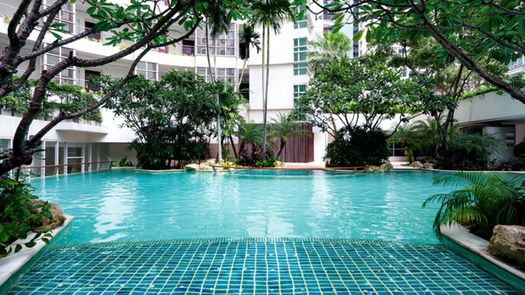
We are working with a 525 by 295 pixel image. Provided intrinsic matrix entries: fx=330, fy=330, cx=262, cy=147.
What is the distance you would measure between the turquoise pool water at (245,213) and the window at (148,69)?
45.0 ft

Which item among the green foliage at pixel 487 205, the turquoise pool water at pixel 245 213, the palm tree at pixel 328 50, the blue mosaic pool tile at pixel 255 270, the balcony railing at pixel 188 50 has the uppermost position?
the balcony railing at pixel 188 50

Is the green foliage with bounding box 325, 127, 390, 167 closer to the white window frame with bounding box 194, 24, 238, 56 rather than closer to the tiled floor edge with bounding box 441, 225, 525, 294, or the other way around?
the white window frame with bounding box 194, 24, 238, 56

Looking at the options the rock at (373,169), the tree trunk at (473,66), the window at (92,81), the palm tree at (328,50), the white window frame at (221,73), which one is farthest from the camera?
the white window frame at (221,73)

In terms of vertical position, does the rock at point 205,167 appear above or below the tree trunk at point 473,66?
below

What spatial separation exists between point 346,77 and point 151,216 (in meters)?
13.3

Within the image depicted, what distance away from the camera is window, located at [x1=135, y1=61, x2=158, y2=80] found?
2297 centimetres

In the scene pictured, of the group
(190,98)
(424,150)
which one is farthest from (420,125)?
(190,98)

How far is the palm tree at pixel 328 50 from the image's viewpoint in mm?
21969

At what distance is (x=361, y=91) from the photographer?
16375 mm

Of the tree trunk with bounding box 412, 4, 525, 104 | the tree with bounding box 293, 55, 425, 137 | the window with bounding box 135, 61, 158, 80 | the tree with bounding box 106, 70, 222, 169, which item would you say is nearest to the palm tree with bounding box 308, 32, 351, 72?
the tree with bounding box 293, 55, 425, 137

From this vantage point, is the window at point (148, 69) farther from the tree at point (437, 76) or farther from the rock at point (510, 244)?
the rock at point (510, 244)

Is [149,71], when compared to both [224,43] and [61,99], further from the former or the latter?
[61,99]

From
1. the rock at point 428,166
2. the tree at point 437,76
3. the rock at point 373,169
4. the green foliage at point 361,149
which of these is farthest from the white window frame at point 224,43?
the rock at point 428,166

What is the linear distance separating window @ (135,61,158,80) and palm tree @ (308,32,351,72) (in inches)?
432
